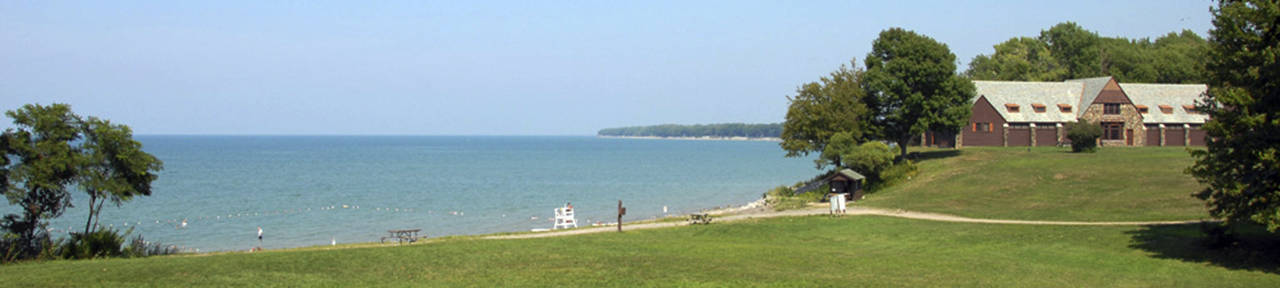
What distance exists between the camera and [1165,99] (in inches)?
2852

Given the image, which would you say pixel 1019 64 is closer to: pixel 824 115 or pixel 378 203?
pixel 824 115

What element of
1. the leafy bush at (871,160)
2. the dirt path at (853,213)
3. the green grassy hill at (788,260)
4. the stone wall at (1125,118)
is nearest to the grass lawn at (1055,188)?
the green grassy hill at (788,260)

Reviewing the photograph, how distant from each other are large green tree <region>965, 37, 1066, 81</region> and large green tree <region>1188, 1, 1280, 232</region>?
269 ft

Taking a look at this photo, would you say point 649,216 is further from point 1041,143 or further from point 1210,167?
point 1041,143

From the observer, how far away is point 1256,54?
18969mm

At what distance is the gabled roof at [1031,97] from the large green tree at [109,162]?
199 feet

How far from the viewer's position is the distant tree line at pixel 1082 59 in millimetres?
94688

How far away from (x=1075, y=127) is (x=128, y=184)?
5509 centimetres

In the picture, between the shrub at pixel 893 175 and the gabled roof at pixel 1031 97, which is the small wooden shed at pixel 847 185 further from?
the gabled roof at pixel 1031 97

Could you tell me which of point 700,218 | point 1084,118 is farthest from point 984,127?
point 700,218

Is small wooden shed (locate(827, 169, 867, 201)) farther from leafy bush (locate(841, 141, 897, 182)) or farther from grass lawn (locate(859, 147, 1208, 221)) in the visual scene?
leafy bush (locate(841, 141, 897, 182))

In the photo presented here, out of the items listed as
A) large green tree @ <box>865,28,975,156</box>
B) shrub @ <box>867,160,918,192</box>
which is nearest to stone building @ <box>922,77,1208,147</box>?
large green tree @ <box>865,28,975,156</box>

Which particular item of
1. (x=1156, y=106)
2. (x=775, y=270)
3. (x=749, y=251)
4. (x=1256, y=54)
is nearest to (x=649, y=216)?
(x=749, y=251)

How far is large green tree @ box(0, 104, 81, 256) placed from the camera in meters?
24.4
